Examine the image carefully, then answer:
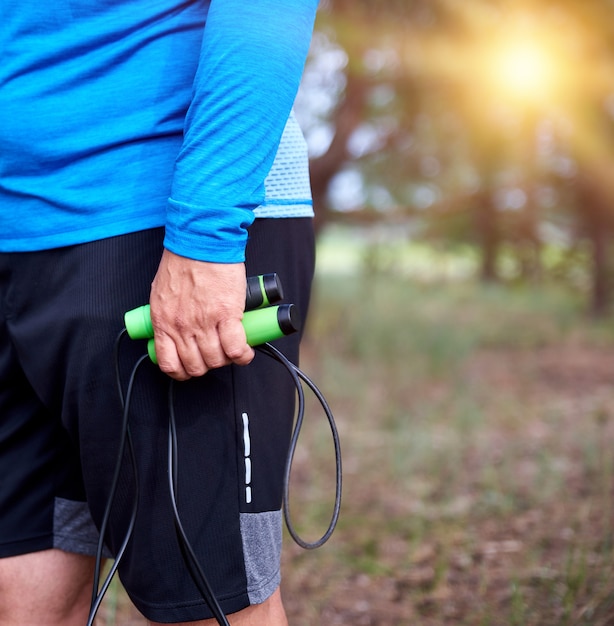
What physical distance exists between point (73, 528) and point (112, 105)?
675 millimetres

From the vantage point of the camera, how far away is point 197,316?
0.91 meters

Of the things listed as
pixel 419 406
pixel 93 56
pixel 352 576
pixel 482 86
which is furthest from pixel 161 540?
pixel 482 86

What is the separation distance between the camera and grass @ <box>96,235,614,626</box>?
2.13 meters

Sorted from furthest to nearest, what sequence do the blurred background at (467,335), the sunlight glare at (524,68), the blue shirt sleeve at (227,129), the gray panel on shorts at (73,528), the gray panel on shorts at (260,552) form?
the sunlight glare at (524,68)
the blurred background at (467,335)
the gray panel on shorts at (73,528)
the gray panel on shorts at (260,552)
the blue shirt sleeve at (227,129)

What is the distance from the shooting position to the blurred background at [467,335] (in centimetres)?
231

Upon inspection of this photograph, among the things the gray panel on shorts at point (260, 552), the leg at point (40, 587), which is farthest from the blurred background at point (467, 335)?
the gray panel on shorts at point (260, 552)

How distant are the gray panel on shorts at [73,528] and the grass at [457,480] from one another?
98 cm

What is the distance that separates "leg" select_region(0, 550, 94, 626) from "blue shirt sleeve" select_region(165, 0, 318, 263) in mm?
627

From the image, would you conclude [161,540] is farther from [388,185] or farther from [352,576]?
[388,185]

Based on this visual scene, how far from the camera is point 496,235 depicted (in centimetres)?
991

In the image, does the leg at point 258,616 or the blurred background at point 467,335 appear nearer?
the leg at point 258,616

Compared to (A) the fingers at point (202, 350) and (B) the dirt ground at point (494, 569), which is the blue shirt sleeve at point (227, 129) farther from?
(B) the dirt ground at point (494, 569)

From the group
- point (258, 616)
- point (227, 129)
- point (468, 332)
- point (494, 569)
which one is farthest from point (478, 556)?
point (468, 332)

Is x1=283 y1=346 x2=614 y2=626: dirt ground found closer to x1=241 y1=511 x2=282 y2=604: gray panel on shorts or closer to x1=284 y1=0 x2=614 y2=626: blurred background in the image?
x1=284 y1=0 x2=614 y2=626: blurred background
